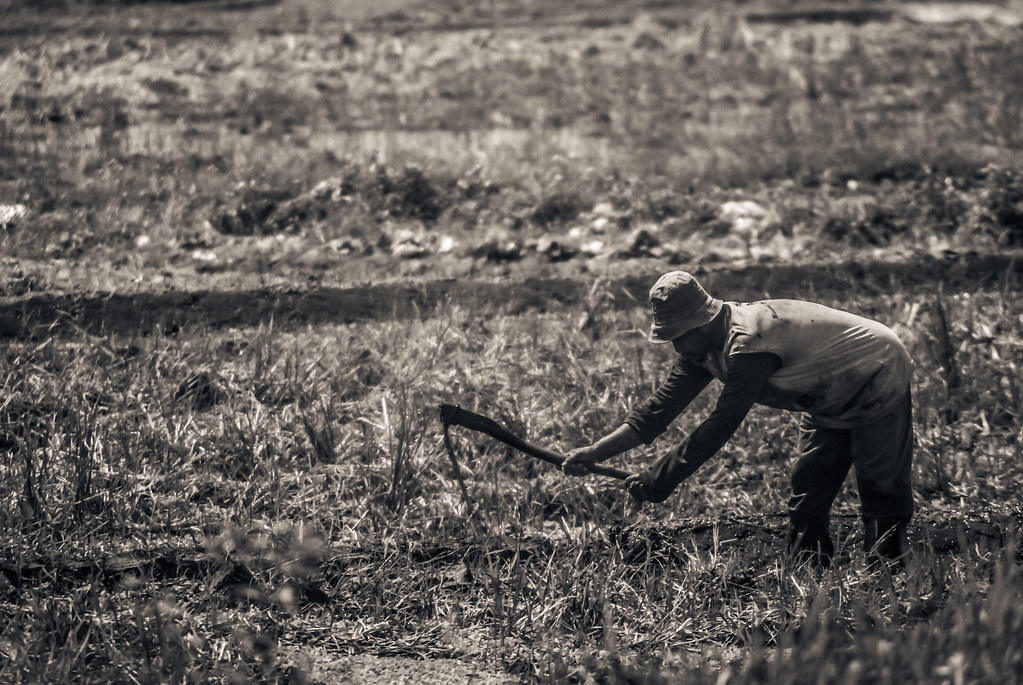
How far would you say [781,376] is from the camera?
443cm

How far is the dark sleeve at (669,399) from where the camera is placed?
4512mm

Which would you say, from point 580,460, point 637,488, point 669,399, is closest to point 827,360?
point 669,399

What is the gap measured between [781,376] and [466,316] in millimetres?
3261

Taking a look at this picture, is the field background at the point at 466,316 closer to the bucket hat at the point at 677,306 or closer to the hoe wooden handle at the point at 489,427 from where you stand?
the hoe wooden handle at the point at 489,427

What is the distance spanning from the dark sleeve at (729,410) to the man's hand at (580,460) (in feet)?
1.24

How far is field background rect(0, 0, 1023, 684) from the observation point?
441 centimetres

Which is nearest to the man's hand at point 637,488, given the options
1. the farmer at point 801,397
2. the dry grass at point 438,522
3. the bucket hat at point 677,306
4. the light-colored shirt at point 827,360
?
the farmer at point 801,397

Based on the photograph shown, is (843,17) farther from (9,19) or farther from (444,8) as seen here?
(9,19)

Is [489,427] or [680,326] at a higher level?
[680,326]

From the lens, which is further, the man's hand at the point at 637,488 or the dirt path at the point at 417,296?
the dirt path at the point at 417,296

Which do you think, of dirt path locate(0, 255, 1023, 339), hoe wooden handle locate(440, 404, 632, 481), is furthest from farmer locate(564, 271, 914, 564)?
dirt path locate(0, 255, 1023, 339)

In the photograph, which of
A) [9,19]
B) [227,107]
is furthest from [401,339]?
[9,19]

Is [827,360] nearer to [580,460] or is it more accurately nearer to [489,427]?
[580,460]

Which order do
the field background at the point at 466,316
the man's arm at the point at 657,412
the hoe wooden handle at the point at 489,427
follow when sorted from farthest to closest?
the hoe wooden handle at the point at 489,427, the man's arm at the point at 657,412, the field background at the point at 466,316
